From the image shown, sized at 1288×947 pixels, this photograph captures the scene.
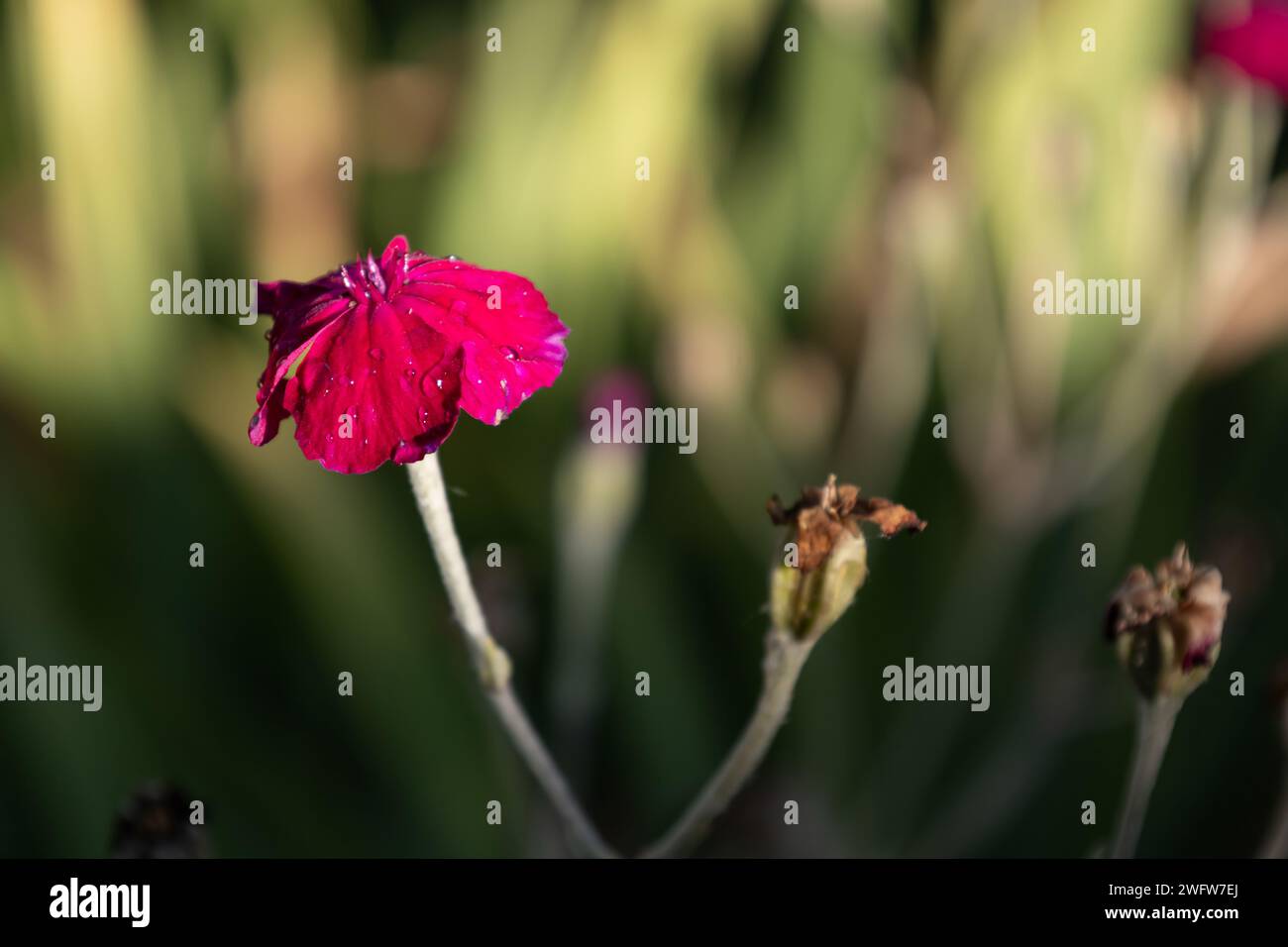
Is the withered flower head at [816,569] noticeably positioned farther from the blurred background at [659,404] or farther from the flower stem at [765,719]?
the blurred background at [659,404]

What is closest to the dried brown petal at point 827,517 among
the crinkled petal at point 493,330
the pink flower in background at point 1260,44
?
the crinkled petal at point 493,330

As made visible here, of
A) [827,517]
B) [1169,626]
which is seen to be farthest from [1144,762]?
[827,517]

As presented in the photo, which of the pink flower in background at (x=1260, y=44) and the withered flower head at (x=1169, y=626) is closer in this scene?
the withered flower head at (x=1169, y=626)

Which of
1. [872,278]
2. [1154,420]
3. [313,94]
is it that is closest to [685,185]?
[872,278]

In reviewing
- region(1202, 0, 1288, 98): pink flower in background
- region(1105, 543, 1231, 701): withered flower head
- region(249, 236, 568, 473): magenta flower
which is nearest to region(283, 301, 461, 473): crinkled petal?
region(249, 236, 568, 473): magenta flower

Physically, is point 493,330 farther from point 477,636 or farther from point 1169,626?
point 1169,626
